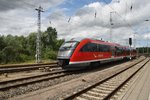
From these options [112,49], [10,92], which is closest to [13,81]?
[10,92]

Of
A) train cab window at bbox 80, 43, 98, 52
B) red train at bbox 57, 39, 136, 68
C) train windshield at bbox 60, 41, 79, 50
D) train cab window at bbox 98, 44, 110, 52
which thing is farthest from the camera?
train cab window at bbox 98, 44, 110, 52

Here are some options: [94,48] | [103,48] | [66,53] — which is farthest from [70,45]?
[103,48]

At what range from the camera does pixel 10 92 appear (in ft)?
34.6

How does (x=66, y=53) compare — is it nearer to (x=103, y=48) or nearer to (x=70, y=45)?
(x=70, y=45)

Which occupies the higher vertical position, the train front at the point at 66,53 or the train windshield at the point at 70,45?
the train windshield at the point at 70,45

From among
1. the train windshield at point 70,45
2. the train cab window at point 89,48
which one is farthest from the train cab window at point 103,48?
the train windshield at point 70,45

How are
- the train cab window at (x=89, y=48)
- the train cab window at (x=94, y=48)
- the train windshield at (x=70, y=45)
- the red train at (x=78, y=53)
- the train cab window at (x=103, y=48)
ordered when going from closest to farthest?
the red train at (x=78, y=53) → the train windshield at (x=70, y=45) → the train cab window at (x=89, y=48) → the train cab window at (x=94, y=48) → the train cab window at (x=103, y=48)

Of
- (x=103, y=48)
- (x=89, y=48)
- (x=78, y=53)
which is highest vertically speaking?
(x=103, y=48)

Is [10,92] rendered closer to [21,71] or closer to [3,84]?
[3,84]

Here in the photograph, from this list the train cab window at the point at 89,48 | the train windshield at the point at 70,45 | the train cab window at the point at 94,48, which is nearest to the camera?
the train windshield at the point at 70,45

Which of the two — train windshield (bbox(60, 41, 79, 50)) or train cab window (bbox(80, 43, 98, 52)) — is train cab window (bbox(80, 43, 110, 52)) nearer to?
train cab window (bbox(80, 43, 98, 52))

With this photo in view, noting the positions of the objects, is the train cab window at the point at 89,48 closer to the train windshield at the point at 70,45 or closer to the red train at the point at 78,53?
the red train at the point at 78,53

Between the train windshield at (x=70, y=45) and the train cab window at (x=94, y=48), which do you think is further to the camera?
the train cab window at (x=94, y=48)

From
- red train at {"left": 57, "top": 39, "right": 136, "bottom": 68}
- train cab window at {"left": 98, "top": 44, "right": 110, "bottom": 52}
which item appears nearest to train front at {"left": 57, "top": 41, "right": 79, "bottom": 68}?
red train at {"left": 57, "top": 39, "right": 136, "bottom": 68}
